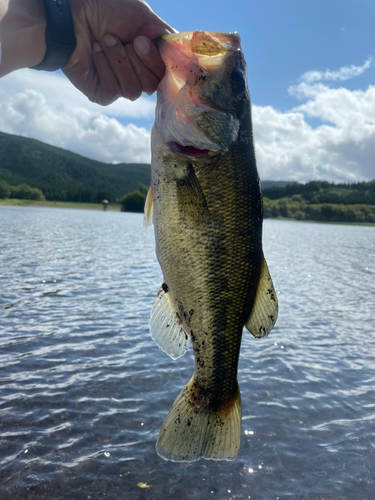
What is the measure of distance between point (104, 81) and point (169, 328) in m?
2.31

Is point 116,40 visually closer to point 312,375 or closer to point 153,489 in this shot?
point 153,489

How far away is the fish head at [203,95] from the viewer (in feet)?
8.78

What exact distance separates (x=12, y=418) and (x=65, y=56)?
4.60 meters

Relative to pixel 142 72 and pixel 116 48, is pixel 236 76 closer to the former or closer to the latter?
pixel 142 72

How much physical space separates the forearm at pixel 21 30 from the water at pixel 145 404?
166 inches

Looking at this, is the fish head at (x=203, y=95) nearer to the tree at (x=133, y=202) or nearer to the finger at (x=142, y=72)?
the finger at (x=142, y=72)

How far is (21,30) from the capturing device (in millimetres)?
3230

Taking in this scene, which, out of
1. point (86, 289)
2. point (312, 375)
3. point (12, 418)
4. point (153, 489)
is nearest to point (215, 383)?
point (153, 489)

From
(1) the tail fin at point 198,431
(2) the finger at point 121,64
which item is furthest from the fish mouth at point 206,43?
(1) the tail fin at point 198,431

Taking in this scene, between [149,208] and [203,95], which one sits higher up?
[203,95]

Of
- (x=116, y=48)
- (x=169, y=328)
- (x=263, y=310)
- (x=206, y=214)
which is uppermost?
(x=116, y=48)

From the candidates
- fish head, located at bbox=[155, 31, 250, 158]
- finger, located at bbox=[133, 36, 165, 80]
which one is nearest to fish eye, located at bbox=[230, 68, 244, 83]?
fish head, located at bbox=[155, 31, 250, 158]

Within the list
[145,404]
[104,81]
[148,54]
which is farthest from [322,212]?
[148,54]

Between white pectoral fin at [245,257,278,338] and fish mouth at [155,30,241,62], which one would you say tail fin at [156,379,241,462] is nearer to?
white pectoral fin at [245,257,278,338]
